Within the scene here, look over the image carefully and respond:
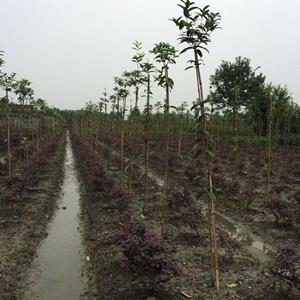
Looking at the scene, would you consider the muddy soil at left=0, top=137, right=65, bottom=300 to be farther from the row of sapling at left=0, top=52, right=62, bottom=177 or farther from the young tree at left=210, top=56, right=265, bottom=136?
the young tree at left=210, top=56, right=265, bottom=136

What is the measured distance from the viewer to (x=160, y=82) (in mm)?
7324

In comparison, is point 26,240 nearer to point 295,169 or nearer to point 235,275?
point 235,275

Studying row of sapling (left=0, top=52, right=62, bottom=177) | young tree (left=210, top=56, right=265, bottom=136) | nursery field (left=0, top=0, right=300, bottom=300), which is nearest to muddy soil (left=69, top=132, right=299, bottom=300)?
nursery field (left=0, top=0, right=300, bottom=300)

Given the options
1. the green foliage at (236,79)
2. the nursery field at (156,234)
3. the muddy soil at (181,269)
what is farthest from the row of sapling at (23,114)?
the green foliage at (236,79)

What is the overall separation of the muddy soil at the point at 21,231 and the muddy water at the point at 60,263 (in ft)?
0.55

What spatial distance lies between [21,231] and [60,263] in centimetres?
189

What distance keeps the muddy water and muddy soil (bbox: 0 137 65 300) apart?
0.17 m

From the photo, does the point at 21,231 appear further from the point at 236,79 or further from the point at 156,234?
the point at 236,79

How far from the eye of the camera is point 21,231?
858 centimetres

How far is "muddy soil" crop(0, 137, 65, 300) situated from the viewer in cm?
605

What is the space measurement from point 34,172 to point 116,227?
715cm

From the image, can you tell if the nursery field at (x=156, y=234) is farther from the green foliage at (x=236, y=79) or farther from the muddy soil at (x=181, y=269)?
the green foliage at (x=236, y=79)

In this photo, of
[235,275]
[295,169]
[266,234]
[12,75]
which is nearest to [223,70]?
[295,169]

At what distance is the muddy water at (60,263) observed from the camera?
19.3ft
